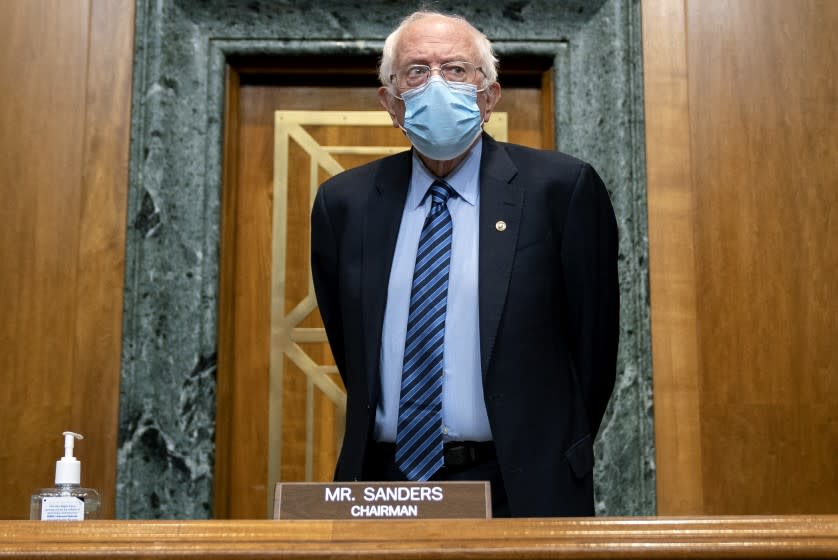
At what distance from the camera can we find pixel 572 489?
6.29ft

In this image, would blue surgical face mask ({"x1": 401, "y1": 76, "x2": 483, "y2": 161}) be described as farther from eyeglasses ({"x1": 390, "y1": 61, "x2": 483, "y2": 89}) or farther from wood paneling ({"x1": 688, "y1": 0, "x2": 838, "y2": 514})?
wood paneling ({"x1": 688, "y1": 0, "x2": 838, "y2": 514})

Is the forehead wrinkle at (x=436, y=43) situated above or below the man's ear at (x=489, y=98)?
above

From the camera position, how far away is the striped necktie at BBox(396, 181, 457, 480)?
1898 millimetres

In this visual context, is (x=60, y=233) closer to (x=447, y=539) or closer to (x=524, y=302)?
(x=524, y=302)

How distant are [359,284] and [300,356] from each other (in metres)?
1.46

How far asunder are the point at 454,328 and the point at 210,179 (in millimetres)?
1686

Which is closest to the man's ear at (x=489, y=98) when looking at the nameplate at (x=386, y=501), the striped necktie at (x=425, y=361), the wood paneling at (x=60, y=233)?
the striped necktie at (x=425, y=361)

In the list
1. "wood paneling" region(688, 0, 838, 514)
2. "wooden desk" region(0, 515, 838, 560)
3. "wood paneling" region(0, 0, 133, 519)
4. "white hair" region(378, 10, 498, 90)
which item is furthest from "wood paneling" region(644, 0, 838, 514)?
"wooden desk" region(0, 515, 838, 560)

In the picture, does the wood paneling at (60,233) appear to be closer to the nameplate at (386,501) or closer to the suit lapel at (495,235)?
the suit lapel at (495,235)

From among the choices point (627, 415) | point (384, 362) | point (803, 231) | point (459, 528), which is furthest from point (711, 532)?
point (803, 231)

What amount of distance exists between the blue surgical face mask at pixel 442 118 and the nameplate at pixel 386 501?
0.94 m

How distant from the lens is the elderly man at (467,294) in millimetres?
1906

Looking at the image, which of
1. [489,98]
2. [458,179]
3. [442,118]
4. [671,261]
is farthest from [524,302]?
[671,261]

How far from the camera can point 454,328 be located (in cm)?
196
